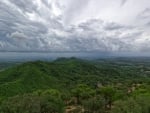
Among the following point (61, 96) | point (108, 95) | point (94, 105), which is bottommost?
A: point (61, 96)

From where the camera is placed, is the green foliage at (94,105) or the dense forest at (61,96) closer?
the dense forest at (61,96)

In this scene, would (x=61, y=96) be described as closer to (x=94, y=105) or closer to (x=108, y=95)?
(x=108, y=95)

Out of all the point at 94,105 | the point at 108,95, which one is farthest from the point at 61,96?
the point at 94,105

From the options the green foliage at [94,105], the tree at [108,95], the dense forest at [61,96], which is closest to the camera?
the dense forest at [61,96]

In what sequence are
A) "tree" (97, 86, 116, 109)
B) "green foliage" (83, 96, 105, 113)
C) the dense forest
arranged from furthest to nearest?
"tree" (97, 86, 116, 109), "green foliage" (83, 96, 105, 113), the dense forest

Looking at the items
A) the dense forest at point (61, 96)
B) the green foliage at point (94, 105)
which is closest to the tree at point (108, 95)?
the dense forest at point (61, 96)

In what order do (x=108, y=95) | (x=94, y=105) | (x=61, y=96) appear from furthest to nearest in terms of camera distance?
1. (x=61, y=96)
2. (x=108, y=95)
3. (x=94, y=105)

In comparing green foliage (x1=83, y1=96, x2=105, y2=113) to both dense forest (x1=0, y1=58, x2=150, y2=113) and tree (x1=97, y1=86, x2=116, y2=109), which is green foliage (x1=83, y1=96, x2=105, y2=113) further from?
tree (x1=97, y1=86, x2=116, y2=109)

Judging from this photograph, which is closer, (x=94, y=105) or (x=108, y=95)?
(x=94, y=105)

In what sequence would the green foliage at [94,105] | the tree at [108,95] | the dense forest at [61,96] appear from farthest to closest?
the tree at [108,95] → the green foliage at [94,105] → the dense forest at [61,96]

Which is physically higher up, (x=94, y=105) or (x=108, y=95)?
(x=94, y=105)

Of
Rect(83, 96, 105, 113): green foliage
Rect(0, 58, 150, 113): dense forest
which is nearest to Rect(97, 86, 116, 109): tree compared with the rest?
Rect(0, 58, 150, 113): dense forest

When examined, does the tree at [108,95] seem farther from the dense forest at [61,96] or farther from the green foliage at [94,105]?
the green foliage at [94,105]
